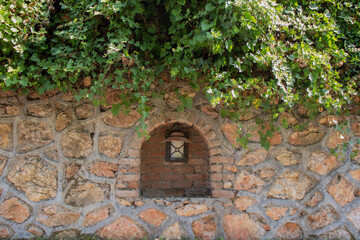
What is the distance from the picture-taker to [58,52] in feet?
7.96

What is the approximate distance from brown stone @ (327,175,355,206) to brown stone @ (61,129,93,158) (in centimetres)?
219

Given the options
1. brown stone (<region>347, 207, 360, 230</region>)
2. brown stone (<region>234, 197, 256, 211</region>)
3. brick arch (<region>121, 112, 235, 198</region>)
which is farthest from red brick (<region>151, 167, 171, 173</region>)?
brown stone (<region>347, 207, 360, 230</region>)

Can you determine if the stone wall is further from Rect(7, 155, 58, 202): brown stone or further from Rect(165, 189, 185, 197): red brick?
Rect(165, 189, 185, 197): red brick

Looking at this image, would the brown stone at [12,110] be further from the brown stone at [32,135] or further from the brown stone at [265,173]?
the brown stone at [265,173]

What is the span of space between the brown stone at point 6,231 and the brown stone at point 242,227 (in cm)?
175

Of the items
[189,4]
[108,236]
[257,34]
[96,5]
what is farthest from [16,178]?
[257,34]

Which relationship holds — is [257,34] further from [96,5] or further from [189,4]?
[96,5]

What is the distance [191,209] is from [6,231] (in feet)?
4.94

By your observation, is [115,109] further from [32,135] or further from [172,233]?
[172,233]

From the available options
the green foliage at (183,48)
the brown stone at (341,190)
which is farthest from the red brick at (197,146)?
the brown stone at (341,190)

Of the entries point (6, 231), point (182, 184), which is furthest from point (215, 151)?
point (6, 231)

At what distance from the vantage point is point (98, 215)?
8.93 ft

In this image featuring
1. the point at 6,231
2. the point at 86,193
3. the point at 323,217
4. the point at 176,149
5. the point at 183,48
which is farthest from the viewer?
the point at 176,149

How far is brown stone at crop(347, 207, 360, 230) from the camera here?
296cm
